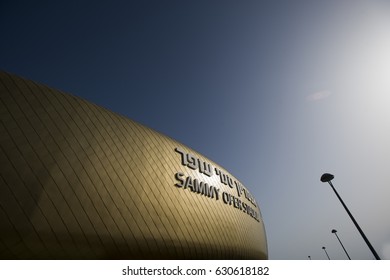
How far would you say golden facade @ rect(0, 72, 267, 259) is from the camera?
6941mm

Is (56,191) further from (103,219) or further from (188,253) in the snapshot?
(188,253)

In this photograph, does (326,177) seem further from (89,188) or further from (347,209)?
(89,188)

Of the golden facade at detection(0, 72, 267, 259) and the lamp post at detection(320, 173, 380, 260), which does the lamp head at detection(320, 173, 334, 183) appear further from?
the golden facade at detection(0, 72, 267, 259)

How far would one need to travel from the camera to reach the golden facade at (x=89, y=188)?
6.94 meters

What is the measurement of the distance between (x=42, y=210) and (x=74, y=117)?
380cm

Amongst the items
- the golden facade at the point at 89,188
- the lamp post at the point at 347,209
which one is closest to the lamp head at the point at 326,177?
the lamp post at the point at 347,209

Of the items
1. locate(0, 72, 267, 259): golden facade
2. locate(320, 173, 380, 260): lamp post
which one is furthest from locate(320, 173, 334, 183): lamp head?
locate(0, 72, 267, 259): golden facade

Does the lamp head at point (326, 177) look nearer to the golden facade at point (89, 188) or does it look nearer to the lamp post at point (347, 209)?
the lamp post at point (347, 209)

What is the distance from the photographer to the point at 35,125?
7.98 m

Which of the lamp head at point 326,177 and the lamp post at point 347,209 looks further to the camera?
the lamp head at point 326,177

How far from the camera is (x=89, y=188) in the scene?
835 centimetres

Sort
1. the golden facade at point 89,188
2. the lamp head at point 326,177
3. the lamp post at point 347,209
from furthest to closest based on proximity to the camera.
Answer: the lamp head at point 326,177 < the lamp post at point 347,209 < the golden facade at point 89,188
